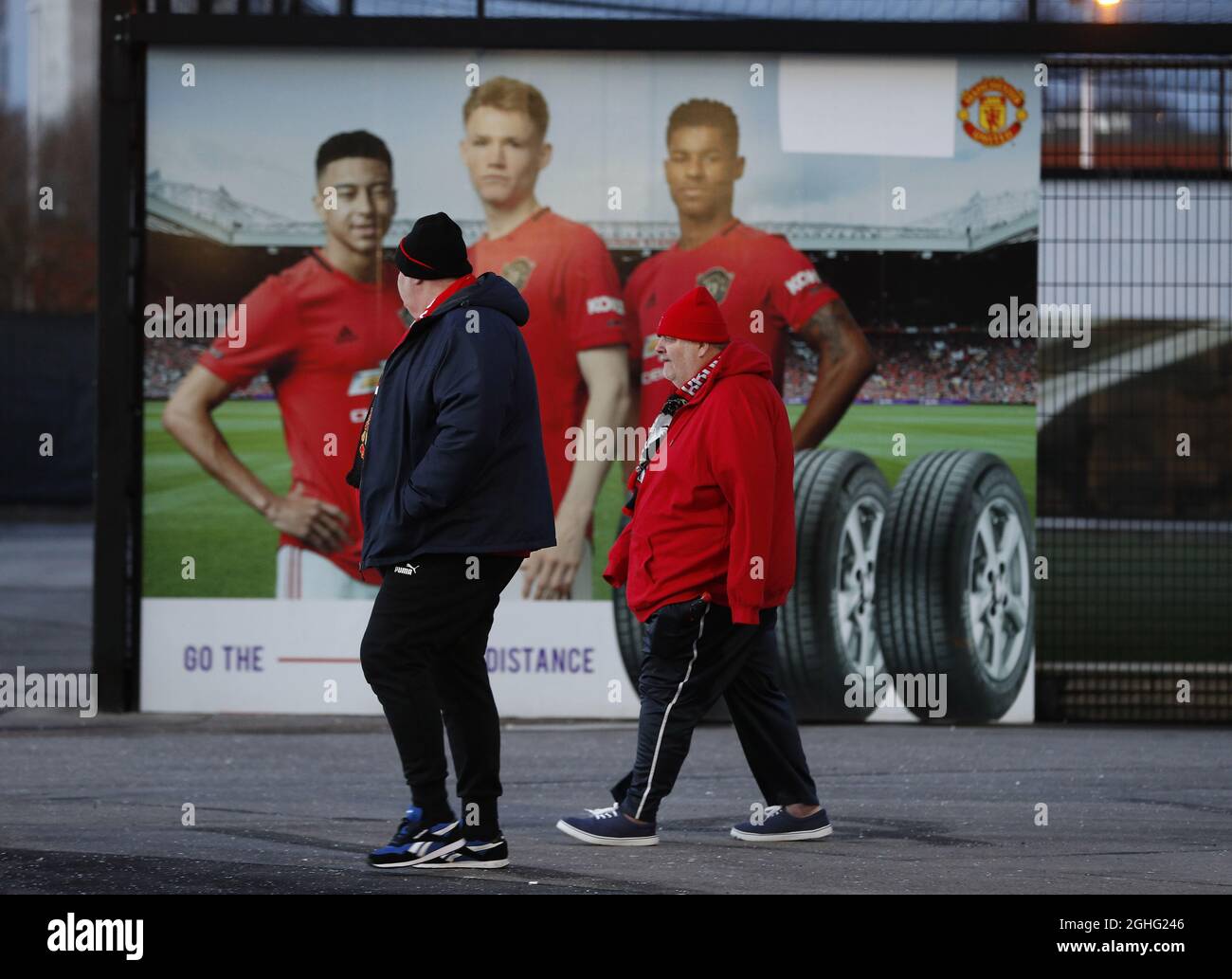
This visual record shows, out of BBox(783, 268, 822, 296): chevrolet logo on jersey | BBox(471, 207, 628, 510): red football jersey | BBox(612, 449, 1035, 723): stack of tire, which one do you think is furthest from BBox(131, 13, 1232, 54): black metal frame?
BBox(612, 449, 1035, 723): stack of tire

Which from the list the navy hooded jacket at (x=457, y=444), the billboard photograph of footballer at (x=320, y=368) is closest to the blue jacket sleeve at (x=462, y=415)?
the navy hooded jacket at (x=457, y=444)

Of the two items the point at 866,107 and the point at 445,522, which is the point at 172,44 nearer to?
the point at 866,107

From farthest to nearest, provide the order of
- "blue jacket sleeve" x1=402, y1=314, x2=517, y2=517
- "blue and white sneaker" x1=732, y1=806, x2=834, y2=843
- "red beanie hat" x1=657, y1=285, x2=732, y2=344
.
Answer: "blue and white sneaker" x1=732, y1=806, x2=834, y2=843
"red beanie hat" x1=657, y1=285, x2=732, y2=344
"blue jacket sleeve" x1=402, y1=314, x2=517, y2=517

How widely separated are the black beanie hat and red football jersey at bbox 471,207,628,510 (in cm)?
333

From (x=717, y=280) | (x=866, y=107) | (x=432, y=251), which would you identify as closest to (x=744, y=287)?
(x=717, y=280)

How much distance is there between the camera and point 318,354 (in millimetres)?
9352

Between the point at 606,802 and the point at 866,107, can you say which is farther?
the point at 866,107

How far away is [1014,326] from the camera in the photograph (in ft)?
30.6

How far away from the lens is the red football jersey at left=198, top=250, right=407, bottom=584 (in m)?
9.32

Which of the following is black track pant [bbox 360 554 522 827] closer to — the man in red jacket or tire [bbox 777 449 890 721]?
the man in red jacket

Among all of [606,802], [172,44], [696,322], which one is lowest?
[606,802]

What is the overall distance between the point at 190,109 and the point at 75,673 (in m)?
3.26

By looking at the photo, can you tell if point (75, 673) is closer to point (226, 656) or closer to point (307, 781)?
point (226, 656)

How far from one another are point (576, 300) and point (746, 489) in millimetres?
3305
